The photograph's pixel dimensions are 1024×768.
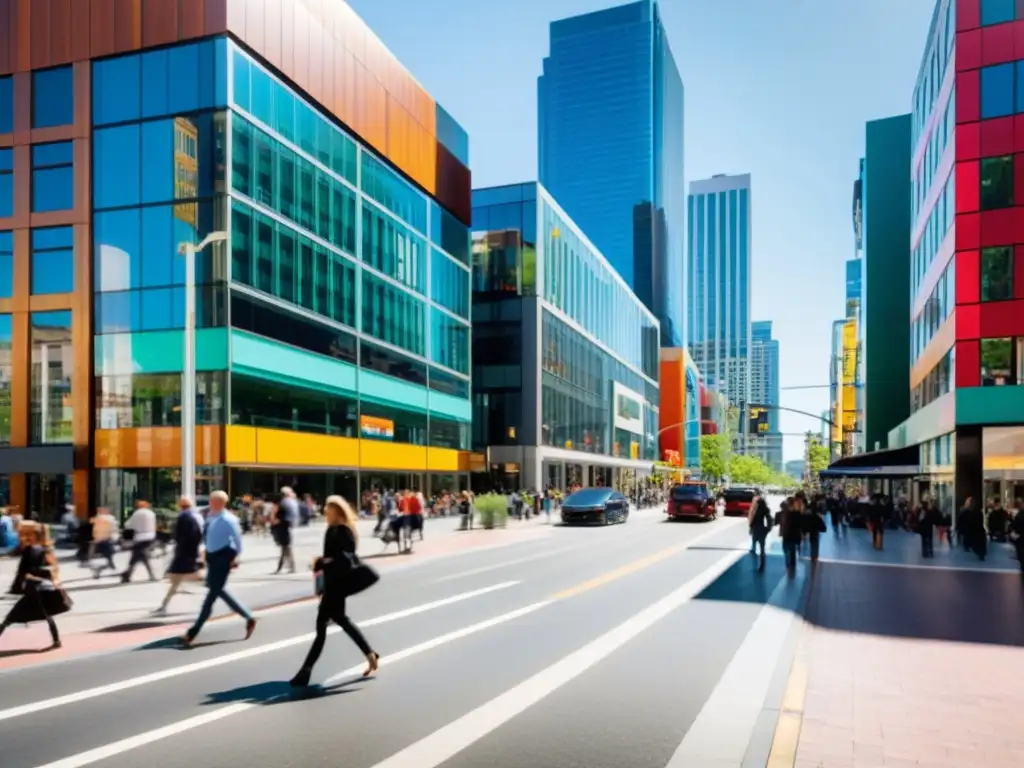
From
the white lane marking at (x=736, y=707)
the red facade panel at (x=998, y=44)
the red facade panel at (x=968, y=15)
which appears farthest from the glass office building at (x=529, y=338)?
the white lane marking at (x=736, y=707)

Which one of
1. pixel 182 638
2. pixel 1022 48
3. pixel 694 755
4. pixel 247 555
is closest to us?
pixel 694 755

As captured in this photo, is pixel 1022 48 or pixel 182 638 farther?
pixel 1022 48

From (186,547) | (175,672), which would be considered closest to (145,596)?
(186,547)

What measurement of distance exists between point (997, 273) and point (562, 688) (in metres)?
31.0

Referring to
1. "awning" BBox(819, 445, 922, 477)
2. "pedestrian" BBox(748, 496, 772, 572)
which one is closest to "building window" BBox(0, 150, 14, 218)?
"pedestrian" BBox(748, 496, 772, 572)

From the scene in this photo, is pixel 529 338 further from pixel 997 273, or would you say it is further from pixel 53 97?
pixel 53 97

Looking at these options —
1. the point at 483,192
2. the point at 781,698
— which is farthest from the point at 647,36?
the point at 781,698

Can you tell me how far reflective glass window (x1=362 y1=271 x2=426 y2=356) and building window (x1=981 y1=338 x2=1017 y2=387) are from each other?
27.1m

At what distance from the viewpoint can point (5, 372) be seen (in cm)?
3444

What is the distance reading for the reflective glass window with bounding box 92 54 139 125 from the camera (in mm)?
33812

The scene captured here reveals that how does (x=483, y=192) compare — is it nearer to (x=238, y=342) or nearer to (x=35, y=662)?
(x=238, y=342)

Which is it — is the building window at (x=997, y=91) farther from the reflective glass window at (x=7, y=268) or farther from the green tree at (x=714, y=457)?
the green tree at (x=714, y=457)

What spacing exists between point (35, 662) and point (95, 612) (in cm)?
377

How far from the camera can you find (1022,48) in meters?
32.4
